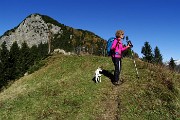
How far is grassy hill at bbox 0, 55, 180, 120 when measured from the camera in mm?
20366

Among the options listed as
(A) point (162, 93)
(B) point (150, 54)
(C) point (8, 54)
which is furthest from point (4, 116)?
(B) point (150, 54)

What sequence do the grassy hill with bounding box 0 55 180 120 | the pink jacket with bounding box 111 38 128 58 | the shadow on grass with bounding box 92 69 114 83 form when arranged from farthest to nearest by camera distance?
the shadow on grass with bounding box 92 69 114 83 < the pink jacket with bounding box 111 38 128 58 < the grassy hill with bounding box 0 55 180 120

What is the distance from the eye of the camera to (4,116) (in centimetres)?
2217

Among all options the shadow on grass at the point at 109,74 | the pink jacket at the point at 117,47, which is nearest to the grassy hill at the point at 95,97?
the shadow on grass at the point at 109,74

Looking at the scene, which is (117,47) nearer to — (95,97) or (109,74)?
(95,97)

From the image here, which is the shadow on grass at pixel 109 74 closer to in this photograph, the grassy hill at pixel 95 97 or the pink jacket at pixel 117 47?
the grassy hill at pixel 95 97

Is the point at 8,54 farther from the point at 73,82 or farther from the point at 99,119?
the point at 99,119

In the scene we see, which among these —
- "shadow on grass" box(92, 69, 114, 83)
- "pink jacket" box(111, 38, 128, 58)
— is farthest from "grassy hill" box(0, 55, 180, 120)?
"pink jacket" box(111, 38, 128, 58)

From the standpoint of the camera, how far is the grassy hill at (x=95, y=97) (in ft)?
66.8

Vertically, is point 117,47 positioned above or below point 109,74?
above

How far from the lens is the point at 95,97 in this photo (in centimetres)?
2262

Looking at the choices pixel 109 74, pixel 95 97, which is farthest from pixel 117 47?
pixel 109 74

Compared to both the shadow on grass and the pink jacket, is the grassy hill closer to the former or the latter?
the shadow on grass

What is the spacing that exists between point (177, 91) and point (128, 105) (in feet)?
16.4
